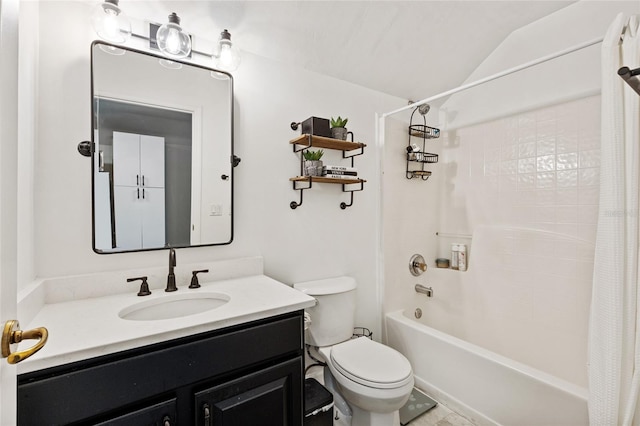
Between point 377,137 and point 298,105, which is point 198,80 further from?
point 377,137

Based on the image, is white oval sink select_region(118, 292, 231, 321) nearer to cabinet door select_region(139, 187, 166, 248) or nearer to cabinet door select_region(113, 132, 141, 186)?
cabinet door select_region(139, 187, 166, 248)

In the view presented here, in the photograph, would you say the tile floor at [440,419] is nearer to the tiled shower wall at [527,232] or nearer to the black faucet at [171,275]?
the tiled shower wall at [527,232]

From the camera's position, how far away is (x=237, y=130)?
1.57m

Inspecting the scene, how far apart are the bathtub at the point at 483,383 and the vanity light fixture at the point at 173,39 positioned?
1.96m

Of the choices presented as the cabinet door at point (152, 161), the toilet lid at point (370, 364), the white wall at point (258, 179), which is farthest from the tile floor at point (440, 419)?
the cabinet door at point (152, 161)

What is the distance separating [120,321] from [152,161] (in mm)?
693

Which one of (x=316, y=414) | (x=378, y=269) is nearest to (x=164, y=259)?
(x=316, y=414)

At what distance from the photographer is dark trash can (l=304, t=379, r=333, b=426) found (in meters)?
1.32

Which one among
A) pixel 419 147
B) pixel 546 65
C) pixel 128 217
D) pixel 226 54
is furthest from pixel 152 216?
pixel 546 65

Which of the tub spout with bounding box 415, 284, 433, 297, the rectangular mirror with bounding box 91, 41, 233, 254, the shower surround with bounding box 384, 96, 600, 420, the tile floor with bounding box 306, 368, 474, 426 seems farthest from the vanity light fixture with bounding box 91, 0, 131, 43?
the tub spout with bounding box 415, 284, 433, 297

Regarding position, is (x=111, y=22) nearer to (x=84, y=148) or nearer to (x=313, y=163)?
(x=84, y=148)

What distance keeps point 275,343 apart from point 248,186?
2.70ft

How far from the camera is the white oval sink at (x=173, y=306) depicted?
1.17 m

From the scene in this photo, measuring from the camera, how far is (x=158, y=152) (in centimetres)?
135
